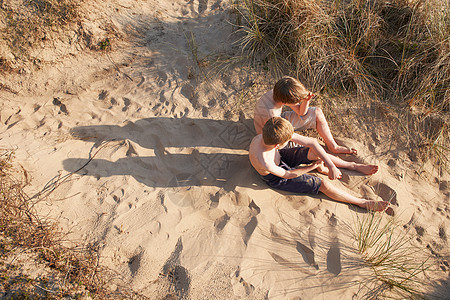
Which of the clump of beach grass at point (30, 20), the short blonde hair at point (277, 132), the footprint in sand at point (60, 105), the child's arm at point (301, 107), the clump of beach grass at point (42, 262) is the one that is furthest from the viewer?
the clump of beach grass at point (30, 20)

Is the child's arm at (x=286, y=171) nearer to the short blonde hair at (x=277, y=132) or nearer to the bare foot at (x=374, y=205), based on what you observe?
the short blonde hair at (x=277, y=132)

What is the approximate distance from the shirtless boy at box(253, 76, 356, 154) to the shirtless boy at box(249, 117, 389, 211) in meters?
0.29

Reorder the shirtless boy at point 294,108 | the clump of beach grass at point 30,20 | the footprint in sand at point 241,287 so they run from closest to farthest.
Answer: the footprint in sand at point 241,287 < the shirtless boy at point 294,108 < the clump of beach grass at point 30,20

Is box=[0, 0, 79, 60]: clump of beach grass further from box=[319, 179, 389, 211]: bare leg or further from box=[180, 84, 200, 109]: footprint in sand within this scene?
box=[319, 179, 389, 211]: bare leg

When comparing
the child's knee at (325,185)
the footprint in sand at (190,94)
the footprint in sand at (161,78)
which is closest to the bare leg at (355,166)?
the child's knee at (325,185)

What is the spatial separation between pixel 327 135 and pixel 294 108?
0.46 m

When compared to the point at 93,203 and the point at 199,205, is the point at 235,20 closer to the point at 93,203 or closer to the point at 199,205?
the point at 199,205

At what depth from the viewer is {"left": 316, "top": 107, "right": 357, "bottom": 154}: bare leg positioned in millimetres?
2926

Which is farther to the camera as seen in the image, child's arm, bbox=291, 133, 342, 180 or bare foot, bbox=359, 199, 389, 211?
bare foot, bbox=359, 199, 389, 211

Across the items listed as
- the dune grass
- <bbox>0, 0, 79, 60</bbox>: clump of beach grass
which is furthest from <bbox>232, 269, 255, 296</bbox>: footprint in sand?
<bbox>0, 0, 79, 60</bbox>: clump of beach grass

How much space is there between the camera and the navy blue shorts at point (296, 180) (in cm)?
269

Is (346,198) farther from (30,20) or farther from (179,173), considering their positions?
(30,20)

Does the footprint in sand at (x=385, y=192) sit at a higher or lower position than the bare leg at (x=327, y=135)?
lower

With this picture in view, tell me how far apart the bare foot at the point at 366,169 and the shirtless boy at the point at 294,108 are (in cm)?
19
